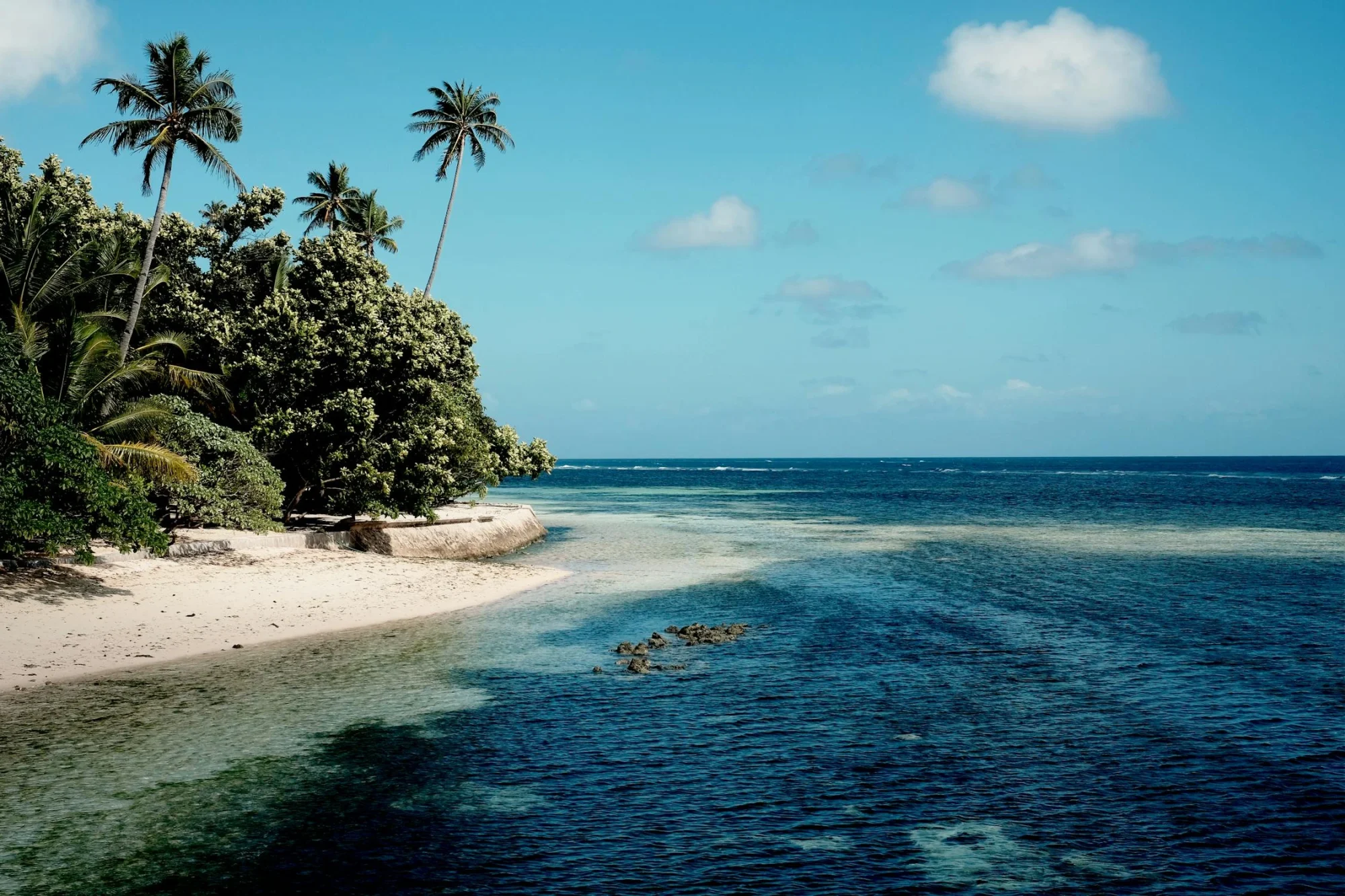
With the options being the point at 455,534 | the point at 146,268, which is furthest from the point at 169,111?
the point at 455,534

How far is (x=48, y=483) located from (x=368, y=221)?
132ft

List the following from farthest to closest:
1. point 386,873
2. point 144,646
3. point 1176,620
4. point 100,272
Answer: point 100,272
point 1176,620
point 144,646
point 386,873

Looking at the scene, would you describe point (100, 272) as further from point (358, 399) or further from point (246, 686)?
point (246, 686)

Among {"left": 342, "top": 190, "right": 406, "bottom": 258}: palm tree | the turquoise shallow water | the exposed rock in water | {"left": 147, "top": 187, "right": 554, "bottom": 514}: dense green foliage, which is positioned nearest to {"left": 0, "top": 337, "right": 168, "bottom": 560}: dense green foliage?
the turquoise shallow water

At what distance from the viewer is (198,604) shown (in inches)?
1110

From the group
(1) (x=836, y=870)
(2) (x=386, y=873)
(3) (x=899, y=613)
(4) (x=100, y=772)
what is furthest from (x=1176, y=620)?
(4) (x=100, y=772)

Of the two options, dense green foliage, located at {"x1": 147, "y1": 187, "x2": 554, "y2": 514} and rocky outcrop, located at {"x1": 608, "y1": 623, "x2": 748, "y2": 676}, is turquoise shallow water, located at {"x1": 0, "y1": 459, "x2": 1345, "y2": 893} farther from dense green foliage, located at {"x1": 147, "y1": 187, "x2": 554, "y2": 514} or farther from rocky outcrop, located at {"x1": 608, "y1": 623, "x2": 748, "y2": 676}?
dense green foliage, located at {"x1": 147, "y1": 187, "x2": 554, "y2": 514}

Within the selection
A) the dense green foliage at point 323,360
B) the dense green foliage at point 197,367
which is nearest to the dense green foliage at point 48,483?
the dense green foliage at point 197,367

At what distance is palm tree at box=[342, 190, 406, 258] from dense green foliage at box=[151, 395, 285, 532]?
29.5 meters

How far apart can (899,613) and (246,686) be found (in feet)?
66.7

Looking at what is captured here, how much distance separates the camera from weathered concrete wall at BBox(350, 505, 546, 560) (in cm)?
4181

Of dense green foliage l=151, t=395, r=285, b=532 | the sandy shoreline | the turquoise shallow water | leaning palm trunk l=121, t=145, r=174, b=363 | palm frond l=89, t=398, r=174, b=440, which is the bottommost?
the turquoise shallow water

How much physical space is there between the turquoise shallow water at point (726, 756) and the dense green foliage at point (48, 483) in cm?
514

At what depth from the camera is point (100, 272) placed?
111 ft
